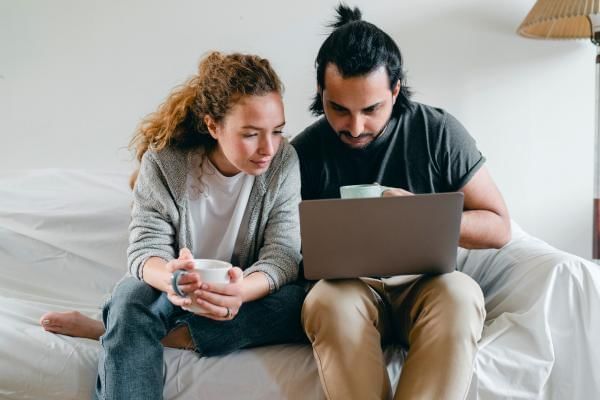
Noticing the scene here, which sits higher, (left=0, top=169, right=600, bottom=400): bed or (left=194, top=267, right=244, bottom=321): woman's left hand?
(left=194, top=267, right=244, bottom=321): woman's left hand

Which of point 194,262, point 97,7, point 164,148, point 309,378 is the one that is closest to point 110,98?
point 97,7

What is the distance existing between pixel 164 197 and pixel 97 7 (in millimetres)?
859

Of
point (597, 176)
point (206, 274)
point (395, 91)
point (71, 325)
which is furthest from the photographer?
point (597, 176)

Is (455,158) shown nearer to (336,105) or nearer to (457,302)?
(336,105)

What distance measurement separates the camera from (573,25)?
197 cm

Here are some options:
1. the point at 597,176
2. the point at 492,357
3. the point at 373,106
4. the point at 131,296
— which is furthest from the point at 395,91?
the point at 597,176

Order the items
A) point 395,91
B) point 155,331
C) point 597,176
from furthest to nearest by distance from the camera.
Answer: point 597,176, point 395,91, point 155,331

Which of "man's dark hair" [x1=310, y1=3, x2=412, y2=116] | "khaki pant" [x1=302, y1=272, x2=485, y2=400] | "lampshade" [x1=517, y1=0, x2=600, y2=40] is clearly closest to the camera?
"khaki pant" [x1=302, y1=272, x2=485, y2=400]

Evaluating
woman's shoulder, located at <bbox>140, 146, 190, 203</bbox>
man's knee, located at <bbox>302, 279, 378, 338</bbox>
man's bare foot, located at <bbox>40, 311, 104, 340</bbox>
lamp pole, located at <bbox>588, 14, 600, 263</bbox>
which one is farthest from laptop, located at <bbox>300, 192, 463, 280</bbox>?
lamp pole, located at <bbox>588, 14, 600, 263</bbox>

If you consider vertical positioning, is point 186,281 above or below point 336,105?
below

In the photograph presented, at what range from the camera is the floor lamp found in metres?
1.79

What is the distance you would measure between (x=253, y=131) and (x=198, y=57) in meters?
0.75

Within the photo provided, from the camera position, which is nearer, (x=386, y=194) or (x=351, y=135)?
(x=386, y=194)

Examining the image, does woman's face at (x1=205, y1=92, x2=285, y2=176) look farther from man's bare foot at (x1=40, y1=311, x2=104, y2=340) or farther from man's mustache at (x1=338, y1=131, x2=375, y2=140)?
man's bare foot at (x1=40, y1=311, x2=104, y2=340)
